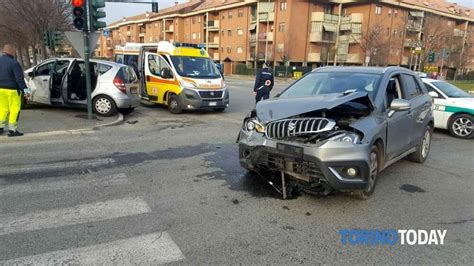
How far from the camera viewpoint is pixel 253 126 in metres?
4.78

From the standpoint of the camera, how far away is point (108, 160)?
6.17 m

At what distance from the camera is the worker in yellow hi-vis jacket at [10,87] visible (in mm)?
7383

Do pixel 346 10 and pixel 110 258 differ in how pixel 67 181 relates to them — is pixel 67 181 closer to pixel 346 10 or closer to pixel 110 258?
pixel 110 258

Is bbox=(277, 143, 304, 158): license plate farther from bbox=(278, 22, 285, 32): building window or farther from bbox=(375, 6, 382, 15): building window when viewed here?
bbox=(375, 6, 382, 15): building window

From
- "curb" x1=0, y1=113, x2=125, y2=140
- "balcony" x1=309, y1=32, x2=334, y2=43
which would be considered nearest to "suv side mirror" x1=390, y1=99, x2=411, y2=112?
"curb" x1=0, y1=113, x2=125, y2=140

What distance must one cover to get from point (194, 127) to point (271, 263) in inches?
275

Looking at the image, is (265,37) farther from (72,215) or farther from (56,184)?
(72,215)

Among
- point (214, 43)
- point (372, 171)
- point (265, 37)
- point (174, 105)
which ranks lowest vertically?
point (174, 105)

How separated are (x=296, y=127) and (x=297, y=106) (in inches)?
17.9

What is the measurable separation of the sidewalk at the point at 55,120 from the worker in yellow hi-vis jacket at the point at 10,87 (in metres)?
0.48

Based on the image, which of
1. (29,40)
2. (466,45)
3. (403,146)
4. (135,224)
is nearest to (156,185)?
(135,224)

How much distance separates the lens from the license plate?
13.5 ft

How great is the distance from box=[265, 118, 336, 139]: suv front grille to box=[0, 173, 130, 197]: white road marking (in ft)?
7.36

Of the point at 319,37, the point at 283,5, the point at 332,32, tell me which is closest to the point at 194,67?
the point at 283,5
